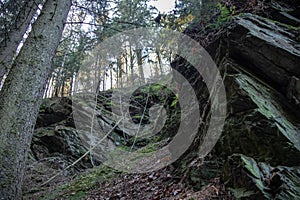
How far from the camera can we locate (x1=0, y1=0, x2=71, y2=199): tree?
3.19 metres

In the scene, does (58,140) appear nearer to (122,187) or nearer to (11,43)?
(11,43)

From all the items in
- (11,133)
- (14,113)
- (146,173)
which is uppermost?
(14,113)

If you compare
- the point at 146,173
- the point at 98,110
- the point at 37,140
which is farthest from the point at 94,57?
the point at 146,173

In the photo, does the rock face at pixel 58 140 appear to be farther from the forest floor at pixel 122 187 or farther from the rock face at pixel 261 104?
the rock face at pixel 261 104

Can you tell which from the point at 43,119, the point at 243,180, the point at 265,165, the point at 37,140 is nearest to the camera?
the point at 243,180

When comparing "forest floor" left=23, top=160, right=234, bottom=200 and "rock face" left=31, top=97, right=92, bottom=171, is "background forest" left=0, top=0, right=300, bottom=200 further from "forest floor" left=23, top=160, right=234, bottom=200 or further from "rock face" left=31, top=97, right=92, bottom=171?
"rock face" left=31, top=97, right=92, bottom=171

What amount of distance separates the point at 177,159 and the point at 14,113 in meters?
3.50

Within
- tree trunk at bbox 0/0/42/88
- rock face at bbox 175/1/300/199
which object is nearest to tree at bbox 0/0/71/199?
tree trunk at bbox 0/0/42/88

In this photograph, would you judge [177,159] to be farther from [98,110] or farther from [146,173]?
[98,110]

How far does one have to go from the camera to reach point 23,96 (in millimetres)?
3641

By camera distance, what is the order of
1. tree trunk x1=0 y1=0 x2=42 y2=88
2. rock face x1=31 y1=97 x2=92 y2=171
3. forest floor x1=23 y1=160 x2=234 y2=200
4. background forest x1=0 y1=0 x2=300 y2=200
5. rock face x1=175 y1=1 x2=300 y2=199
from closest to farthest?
rock face x1=175 y1=1 x2=300 y2=199, background forest x1=0 y1=0 x2=300 y2=200, forest floor x1=23 y1=160 x2=234 y2=200, tree trunk x1=0 y1=0 x2=42 y2=88, rock face x1=31 y1=97 x2=92 y2=171

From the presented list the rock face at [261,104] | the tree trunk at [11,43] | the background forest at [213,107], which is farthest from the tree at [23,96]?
the rock face at [261,104]

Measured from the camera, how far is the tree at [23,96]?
10.5 feet

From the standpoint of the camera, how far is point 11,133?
3342 millimetres
